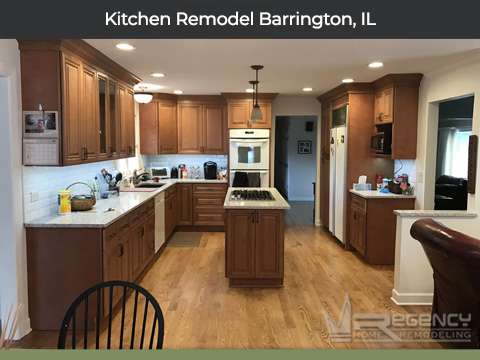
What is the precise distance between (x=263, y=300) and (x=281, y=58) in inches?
95.8

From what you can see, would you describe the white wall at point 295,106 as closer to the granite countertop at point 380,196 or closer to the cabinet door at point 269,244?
the granite countertop at point 380,196

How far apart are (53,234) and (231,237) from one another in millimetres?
1762

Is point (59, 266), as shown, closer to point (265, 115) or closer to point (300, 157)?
point (265, 115)

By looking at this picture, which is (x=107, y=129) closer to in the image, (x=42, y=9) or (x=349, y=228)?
(x=42, y=9)

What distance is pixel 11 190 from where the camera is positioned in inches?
119

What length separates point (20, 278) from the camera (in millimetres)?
3148

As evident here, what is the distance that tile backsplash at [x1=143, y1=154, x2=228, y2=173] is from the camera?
744 centimetres

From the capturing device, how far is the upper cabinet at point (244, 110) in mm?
6812

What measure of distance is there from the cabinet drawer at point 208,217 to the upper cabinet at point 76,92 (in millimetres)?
2666

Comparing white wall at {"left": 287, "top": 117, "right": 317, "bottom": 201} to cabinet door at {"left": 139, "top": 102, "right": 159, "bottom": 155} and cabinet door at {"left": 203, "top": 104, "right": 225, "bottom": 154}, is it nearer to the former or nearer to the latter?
cabinet door at {"left": 203, "top": 104, "right": 225, "bottom": 154}

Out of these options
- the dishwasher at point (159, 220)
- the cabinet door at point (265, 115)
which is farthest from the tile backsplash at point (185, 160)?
the dishwasher at point (159, 220)

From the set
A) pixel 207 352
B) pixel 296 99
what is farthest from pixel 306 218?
pixel 207 352

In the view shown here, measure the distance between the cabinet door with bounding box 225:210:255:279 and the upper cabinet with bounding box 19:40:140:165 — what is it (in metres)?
1.53

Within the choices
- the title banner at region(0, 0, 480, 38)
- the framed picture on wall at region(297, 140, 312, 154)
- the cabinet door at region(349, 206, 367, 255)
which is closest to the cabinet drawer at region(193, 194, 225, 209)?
the cabinet door at region(349, 206, 367, 255)
